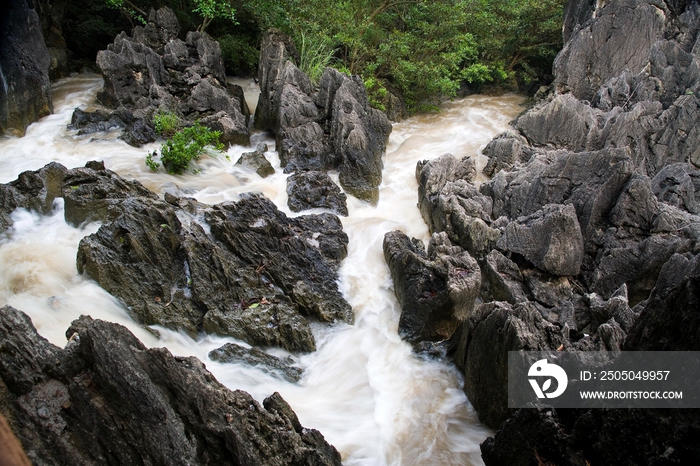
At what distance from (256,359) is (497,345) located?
3.23m

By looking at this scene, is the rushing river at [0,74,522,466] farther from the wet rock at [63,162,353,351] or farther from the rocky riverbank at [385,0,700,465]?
the rocky riverbank at [385,0,700,465]

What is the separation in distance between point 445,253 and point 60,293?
19.6ft

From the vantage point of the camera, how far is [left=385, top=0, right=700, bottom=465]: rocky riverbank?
365cm

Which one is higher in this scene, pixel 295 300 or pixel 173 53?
pixel 173 53

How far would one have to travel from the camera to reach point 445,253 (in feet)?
26.4

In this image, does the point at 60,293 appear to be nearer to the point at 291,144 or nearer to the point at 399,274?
the point at 399,274

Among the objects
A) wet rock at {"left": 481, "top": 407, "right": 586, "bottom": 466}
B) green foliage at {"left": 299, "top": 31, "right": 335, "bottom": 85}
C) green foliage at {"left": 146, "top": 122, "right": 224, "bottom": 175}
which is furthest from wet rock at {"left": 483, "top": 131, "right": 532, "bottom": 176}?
wet rock at {"left": 481, "top": 407, "right": 586, "bottom": 466}

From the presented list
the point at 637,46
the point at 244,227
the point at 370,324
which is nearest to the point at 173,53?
the point at 244,227

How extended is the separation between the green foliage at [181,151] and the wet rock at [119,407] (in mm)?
6712

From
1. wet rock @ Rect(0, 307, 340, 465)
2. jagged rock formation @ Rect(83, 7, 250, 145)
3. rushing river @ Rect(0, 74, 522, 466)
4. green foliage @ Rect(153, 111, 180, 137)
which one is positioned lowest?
rushing river @ Rect(0, 74, 522, 466)

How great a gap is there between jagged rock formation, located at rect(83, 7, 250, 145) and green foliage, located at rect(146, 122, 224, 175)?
1.23m

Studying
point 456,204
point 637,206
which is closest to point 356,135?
point 456,204

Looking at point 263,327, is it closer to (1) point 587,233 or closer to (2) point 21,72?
(1) point 587,233

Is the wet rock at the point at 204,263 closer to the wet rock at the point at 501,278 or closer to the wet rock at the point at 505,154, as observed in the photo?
the wet rock at the point at 501,278
